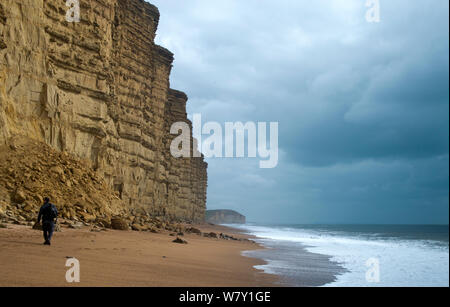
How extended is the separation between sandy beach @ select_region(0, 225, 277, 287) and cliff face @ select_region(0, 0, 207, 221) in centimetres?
635

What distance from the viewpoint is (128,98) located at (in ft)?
88.5

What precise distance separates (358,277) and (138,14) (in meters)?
26.4

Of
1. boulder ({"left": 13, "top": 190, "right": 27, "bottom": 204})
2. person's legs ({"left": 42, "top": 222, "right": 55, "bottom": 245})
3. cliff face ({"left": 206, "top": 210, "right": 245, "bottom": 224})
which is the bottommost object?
cliff face ({"left": 206, "top": 210, "right": 245, "bottom": 224})

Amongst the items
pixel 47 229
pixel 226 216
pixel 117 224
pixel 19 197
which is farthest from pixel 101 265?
pixel 226 216

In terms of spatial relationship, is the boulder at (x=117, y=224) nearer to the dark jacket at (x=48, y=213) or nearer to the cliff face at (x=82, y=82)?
the cliff face at (x=82, y=82)

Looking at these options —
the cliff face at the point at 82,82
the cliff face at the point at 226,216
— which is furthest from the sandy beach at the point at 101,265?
the cliff face at the point at 226,216

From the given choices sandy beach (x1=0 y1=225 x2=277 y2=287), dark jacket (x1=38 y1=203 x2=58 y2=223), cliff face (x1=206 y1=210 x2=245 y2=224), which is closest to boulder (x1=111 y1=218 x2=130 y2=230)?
sandy beach (x1=0 y1=225 x2=277 y2=287)

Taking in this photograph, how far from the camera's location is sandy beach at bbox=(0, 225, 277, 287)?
528cm

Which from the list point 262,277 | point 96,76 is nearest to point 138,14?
point 96,76

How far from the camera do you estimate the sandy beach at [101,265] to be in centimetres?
528

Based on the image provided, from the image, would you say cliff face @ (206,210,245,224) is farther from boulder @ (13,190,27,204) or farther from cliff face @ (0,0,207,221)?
boulder @ (13,190,27,204)

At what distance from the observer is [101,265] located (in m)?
6.55
